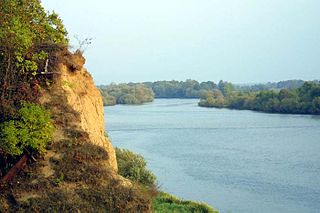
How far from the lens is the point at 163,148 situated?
3925 centimetres

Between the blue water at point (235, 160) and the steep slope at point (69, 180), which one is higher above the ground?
the steep slope at point (69, 180)

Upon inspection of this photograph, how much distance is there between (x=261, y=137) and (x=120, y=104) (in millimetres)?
55107

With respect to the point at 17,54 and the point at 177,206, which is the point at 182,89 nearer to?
the point at 177,206

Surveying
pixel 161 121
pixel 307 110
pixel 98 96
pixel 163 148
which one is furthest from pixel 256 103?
pixel 98 96

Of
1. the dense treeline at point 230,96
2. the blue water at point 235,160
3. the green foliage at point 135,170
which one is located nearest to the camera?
the green foliage at point 135,170

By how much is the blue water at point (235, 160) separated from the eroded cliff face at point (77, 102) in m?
12.4

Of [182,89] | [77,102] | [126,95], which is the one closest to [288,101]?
[126,95]

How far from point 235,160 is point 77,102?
24545 millimetres

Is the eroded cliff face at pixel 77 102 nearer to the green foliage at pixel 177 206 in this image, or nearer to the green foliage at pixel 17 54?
the green foliage at pixel 17 54

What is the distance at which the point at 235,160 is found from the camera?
34531mm

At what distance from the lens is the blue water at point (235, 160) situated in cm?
2547

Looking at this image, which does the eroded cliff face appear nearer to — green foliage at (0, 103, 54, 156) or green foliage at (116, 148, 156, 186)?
green foliage at (0, 103, 54, 156)

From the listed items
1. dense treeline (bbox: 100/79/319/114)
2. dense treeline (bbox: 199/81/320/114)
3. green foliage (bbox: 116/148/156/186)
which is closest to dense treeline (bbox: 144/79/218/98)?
dense treeline (bbox: 100/79/319/114)

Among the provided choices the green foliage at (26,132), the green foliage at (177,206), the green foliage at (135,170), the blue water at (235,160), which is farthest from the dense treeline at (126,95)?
the green foliage at (26,132)
